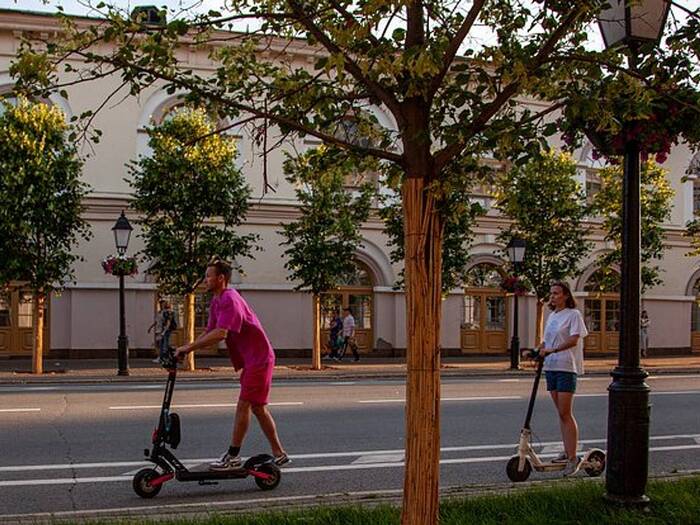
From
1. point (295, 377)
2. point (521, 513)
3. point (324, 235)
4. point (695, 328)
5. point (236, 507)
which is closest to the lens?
point (521, 513)

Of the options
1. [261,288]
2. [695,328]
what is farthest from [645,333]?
[261,288]

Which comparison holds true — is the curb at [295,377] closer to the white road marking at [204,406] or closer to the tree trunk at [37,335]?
the tree trunk at [37,335]

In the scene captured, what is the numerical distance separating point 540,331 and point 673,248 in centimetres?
1089

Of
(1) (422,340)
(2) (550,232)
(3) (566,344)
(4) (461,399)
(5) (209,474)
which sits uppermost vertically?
(2) (550,232)

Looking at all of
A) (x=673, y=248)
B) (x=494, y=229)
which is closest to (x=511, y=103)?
(x=494, y=229)

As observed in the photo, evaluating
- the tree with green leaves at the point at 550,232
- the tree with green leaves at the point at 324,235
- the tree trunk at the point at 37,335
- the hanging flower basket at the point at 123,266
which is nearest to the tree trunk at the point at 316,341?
the tree with green leaves at the point at 324,235

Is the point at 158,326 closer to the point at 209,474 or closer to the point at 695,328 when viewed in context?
the point at 209,474

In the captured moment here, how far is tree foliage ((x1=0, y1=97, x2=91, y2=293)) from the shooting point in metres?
20.9

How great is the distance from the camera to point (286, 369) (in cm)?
2428

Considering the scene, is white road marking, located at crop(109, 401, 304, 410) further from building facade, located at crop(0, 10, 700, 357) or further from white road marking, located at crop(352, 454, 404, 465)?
building facade, located at crop(0, 10, 700, 357)

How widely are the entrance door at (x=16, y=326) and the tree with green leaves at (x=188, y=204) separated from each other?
6459 mm

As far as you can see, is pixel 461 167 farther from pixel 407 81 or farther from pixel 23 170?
pixel 23 170

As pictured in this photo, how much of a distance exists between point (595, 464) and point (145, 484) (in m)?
4.20

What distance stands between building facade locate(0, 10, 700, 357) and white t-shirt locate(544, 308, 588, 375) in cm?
1688
